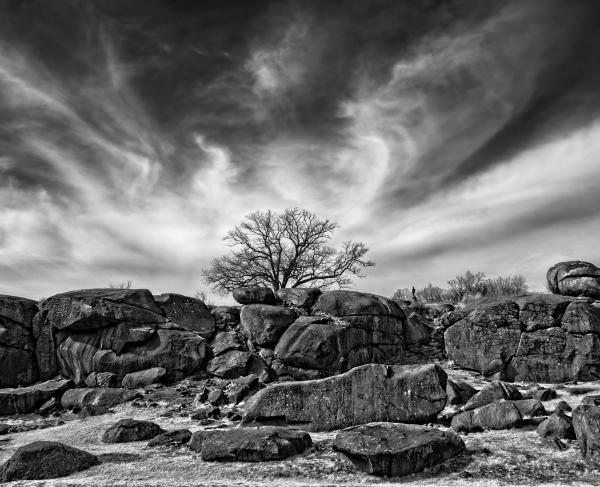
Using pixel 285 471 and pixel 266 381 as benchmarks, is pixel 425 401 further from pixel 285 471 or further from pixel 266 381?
pixel 266 381

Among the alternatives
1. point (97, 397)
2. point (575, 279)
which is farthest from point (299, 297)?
point (575, 279)

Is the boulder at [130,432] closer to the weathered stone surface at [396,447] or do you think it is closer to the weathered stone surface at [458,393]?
the weathered stone surface at [396,447]

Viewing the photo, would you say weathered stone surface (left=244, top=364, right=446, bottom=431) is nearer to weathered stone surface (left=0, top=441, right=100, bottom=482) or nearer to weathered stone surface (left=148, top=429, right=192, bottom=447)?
weathered stone surface (left=148, top=429, right=192, bottom=447)

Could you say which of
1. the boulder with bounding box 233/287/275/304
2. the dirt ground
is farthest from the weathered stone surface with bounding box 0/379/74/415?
the boulder with bounding box 233/287/275/304

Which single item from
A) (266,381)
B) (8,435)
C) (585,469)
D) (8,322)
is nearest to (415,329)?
(266,381)

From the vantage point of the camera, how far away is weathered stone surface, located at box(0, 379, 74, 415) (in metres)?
11.8

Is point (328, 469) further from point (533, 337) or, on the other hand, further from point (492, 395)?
point (533, 337)

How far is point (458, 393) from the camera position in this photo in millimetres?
10172

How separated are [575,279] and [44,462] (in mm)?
16193

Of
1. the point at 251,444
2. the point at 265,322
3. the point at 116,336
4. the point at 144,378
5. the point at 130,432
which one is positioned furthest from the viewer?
the point at 265,322

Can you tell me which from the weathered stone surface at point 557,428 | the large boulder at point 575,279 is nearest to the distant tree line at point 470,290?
the large boulder at point 575,279

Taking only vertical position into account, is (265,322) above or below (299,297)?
below

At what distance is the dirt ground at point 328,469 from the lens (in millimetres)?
6305

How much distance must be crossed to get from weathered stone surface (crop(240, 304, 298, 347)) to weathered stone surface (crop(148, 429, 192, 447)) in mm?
5926
